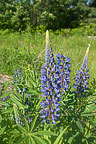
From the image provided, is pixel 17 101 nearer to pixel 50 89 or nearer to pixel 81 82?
pixel 50 89

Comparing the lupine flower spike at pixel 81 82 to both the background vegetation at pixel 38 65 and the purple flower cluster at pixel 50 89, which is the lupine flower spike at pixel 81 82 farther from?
the purple flower cluster at pixel 50 89

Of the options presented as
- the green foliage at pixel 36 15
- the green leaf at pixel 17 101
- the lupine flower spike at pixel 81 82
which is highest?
the green foliage at pixel 36 15

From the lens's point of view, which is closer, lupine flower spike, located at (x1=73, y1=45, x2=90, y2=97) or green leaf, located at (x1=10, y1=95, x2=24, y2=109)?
green leaf, located at (x1=10, y1=95, x2=24, y2=109)

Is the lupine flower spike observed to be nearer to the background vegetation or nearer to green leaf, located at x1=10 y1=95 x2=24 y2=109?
the background vegetation

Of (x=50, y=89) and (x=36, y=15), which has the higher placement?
Result: (x=36, y=15)

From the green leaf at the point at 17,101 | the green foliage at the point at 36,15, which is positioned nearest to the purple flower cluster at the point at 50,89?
the green leaf at the point at 17,101

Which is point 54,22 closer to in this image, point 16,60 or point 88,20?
point 88,20

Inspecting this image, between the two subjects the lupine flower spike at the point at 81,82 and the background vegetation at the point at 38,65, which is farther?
the lupine flower spike at the point at 81,82

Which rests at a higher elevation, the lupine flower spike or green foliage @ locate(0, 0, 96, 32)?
green foliage @ locate(0, 0, 96, 32)

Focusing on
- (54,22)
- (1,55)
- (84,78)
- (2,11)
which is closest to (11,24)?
(2,11)

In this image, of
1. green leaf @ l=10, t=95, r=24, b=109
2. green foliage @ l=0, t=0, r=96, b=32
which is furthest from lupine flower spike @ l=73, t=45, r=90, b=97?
green foliage @ l=0, t=0, r=96, b=32

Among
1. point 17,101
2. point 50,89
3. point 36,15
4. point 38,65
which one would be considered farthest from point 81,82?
point 36,15

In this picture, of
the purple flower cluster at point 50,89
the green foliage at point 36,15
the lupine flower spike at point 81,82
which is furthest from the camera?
the green foliage at point 36,15

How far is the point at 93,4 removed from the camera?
19703 mm
